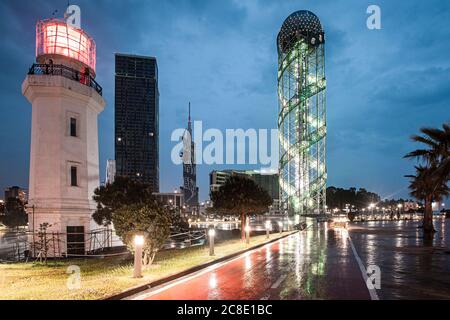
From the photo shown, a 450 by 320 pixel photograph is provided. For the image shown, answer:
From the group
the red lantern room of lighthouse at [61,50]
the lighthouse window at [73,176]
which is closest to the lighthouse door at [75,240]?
the lighthouse window at [73,176]

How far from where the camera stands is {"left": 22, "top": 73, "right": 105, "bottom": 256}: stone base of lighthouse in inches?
971

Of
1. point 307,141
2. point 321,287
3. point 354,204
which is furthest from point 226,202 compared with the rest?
point 354,204

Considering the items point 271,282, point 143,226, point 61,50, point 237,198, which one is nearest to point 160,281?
point 271,282

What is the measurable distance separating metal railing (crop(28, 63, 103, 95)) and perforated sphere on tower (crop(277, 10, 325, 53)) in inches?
2868

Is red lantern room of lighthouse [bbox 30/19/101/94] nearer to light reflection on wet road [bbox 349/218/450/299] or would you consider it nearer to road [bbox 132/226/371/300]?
road [bbox 132/226/371/300]

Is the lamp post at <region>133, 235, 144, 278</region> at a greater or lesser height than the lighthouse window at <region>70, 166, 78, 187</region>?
lesser

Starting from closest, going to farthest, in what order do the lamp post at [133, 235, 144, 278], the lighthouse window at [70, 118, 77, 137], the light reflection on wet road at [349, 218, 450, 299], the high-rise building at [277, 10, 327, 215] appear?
the light reflection on wet road at [349, 218, 450, 299], the lamp post at [133, 235, 144, 278], the lighthouse window at [70, 118, 77, 137], the high-rise building at [277, 10, 327, 215]

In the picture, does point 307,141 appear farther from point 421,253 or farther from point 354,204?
point 354,204

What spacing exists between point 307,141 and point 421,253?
66.1m

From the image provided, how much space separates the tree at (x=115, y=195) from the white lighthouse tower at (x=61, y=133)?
2.79ft

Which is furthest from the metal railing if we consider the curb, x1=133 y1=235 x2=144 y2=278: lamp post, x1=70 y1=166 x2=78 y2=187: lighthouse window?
x1=133 y1=235 x2=144 y2=278: lamp post

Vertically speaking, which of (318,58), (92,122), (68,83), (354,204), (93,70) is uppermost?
(318,58)
